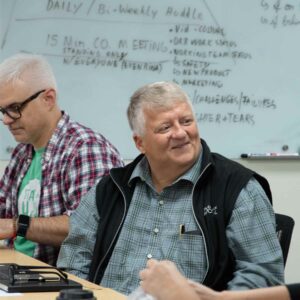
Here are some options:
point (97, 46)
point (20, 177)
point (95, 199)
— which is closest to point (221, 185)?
point (95, 199)

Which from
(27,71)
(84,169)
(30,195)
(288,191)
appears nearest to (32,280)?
(84,169)

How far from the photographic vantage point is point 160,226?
9.04ft

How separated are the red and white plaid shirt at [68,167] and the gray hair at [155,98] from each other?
19.0 inches

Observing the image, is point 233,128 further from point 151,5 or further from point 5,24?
point 5,24

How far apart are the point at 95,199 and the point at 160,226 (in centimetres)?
34

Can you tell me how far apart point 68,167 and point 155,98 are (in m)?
0.70

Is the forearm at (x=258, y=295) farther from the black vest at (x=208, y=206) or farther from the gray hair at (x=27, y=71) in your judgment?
A: the gray hair at (x=27, y=71)

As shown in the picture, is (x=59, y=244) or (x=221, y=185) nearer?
(x=221, y=185)

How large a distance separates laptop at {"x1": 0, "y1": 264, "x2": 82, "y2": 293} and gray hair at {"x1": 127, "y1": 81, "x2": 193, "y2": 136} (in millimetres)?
650

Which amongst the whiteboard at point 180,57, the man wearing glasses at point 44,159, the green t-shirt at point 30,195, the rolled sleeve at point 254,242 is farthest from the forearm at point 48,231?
the whiteboard at point 180,57

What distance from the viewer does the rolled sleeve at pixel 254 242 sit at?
252cm

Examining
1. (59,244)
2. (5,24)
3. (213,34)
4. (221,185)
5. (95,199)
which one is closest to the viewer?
(221,185)

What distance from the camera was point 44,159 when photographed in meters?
3.41

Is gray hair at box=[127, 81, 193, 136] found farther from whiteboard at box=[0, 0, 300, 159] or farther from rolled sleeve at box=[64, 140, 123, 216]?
whiteboard at box=[0, 0, 300, 159]
